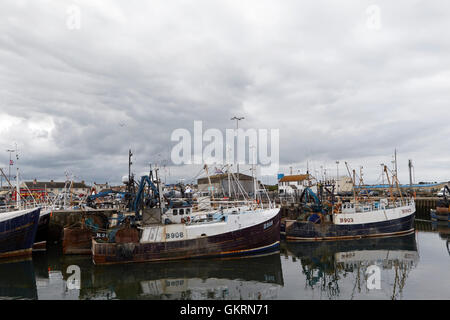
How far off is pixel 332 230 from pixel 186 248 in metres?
17.5

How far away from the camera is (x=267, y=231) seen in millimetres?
27484

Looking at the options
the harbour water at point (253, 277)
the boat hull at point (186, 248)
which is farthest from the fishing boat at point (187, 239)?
the harbour water at point (253, 277)

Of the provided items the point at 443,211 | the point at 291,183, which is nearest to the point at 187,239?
the point at 443,211

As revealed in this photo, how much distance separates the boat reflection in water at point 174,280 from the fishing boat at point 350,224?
8.81 meters

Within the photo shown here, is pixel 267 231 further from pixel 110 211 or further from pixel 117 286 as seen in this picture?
Answer: pixel 110 211

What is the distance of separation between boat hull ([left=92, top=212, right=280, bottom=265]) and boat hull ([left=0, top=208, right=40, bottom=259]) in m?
6.81

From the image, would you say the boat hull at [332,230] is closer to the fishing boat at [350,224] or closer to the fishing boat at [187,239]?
the fishing boat at [350,224]

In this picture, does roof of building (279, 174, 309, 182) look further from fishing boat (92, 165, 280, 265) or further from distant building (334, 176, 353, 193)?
fishing boat (92, 165, 280, 265)

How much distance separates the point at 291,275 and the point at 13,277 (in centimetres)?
2014

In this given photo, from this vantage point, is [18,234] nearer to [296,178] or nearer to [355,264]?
[355,264]

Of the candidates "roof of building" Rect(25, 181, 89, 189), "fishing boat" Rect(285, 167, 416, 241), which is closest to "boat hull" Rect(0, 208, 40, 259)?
"fishing boat" Rect(285, 167, 416, 241)

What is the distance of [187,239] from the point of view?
84.0 feet

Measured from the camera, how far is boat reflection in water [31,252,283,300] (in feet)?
61.1
